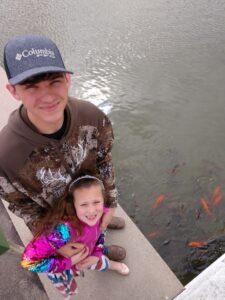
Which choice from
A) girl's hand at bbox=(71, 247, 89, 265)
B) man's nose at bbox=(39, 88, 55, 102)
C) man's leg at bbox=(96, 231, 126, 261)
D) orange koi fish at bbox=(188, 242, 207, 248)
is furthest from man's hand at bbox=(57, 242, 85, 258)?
orange koi fish at bbox=(188, 242, 207, 248)

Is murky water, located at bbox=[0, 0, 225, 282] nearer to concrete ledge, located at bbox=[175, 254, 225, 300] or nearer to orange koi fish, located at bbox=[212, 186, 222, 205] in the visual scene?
orange koi fish, located at bbox=[212, 186, 222, 205]

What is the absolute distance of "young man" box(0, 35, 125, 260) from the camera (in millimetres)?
1501

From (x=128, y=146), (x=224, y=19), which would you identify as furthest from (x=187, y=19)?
(x=128, y=146)

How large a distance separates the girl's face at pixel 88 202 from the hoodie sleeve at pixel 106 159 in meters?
0.23

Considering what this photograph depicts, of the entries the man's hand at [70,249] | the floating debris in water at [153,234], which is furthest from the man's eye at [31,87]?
the floating debris in water at [153,234]

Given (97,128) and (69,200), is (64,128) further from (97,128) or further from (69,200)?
(69,200)

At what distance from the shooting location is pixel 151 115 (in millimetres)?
4164

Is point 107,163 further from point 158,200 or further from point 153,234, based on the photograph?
point 158,200

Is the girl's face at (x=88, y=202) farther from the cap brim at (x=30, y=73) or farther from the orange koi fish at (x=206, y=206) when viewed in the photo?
the orange koi fish at (x=206, y=206)

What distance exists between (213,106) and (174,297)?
8.04ft

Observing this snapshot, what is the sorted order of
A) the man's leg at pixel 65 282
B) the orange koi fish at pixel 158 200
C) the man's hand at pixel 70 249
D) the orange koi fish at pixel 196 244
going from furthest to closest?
the orange koi fish at pixel 158 200, the orange koi fish at pixel 196 244, the man's leg at pixel 65 282, the man's hand at pixel 70 249

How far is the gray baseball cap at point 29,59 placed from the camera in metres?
1.46

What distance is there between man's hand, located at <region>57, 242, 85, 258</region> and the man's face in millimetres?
845

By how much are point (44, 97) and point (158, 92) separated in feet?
9.87
